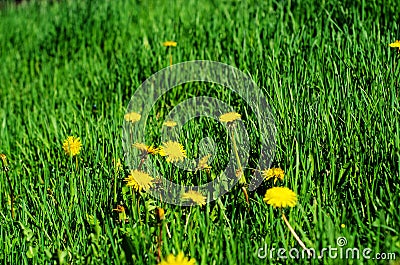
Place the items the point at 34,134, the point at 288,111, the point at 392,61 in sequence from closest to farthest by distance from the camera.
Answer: the point at 288,111 < the point at 392,61 < the point at 34,134

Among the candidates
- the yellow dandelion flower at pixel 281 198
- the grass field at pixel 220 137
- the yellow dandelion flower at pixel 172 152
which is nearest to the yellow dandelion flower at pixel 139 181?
the grass field at pixel 220 137

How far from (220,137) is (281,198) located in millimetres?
646

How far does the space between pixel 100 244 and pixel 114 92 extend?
1465mm

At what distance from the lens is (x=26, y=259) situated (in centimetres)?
149

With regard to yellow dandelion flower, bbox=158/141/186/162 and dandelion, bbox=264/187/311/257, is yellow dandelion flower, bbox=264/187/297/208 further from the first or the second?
yellow dandelion flower, bbox=158/141/186/162

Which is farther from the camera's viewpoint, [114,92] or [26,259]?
[114,92]

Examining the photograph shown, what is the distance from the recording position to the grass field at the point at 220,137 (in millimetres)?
1433

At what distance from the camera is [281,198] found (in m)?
1.39

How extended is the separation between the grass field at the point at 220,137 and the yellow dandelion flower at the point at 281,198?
56 millimetres

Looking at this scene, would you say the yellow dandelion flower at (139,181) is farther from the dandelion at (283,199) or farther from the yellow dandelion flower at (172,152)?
the dandelion at (283,199)

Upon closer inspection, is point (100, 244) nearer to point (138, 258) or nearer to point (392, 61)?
point (138, 258)

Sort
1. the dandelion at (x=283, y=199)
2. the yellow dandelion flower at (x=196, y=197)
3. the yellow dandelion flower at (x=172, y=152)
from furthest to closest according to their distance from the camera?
the yellow dandelion flower at (x=172, y=152)
the yellow dandelion flower at (x=196, y=197)
the dandelion at (x=283, y=199)

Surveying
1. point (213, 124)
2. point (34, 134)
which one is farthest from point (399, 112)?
point (34, 134)

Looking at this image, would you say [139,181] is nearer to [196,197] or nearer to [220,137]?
[196,197]
